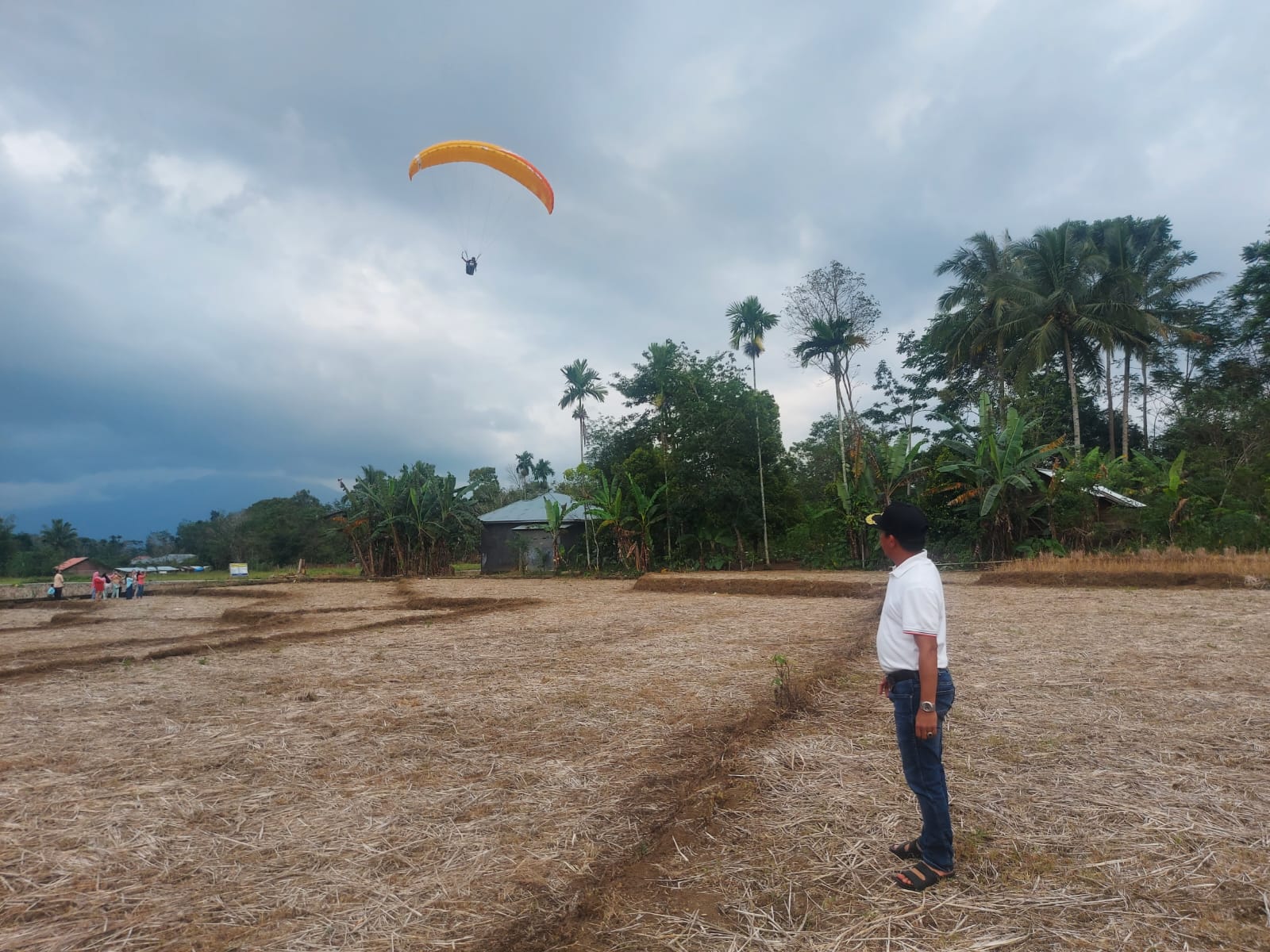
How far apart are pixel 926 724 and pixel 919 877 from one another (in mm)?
565

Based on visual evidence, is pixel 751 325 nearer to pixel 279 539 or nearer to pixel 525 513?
pixel 525 513

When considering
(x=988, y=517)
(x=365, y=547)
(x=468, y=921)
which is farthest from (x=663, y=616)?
(x=365, y=547)

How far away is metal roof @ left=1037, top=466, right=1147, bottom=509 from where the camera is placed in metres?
17.6

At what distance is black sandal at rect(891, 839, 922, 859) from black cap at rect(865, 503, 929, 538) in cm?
118

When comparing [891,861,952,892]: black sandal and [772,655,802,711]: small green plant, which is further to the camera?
[772,655,802,711]: small green plant

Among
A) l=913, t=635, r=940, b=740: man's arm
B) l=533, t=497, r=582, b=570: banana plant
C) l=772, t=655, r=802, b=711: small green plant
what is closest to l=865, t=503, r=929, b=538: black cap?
l=913, t=635, r=940, b=740: man's arm

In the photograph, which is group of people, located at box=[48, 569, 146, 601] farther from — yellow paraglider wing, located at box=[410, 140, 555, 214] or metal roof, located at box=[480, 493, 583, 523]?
yellow paraglider wing, located at box=[410, 140, 555, 214]

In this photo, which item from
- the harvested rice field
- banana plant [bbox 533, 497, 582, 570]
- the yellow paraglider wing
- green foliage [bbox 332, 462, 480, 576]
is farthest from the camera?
green foliage [bbox 332, 462, 480, 576]

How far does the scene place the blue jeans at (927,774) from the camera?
2.56 metres

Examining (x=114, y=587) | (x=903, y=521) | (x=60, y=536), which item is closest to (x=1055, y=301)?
(x=903, y=521)

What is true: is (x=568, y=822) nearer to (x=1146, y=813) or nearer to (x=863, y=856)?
(x=863, y=856)

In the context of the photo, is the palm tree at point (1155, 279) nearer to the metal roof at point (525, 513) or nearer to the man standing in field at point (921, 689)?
the metal roof at point (525, 513)

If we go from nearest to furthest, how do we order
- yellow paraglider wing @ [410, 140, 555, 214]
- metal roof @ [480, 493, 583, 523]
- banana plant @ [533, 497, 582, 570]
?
yellow paraglider wing @ [410, 140, 555, 214]
banana plant @ [533, 497, 582, 570]
metal roof @ [480, 493, 583, 523]

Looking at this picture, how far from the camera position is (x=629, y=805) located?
10.8 feet
